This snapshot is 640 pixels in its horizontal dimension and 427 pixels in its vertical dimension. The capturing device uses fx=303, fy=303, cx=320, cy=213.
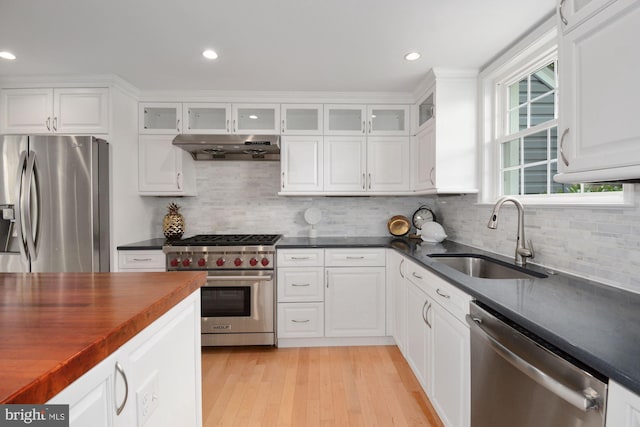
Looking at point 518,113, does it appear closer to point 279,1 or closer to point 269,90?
point 279,1

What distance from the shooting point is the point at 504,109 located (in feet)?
7.65

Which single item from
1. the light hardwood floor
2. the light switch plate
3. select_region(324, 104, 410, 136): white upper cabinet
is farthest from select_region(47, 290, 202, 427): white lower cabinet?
select_region(324, 104, 410, 136): white upper cabinet

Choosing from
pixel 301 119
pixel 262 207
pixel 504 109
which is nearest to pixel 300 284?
pixel 262 207

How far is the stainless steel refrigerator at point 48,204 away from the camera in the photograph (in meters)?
2.37

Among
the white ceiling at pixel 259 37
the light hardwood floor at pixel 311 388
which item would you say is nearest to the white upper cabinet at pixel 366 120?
the white ceiling at pixel 259 37

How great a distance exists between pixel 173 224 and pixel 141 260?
1.69 feet

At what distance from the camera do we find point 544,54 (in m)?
1.91

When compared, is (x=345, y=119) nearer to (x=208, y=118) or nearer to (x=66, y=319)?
(x=208, y=118)

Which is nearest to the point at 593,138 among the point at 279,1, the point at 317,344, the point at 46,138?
the point at 279,1

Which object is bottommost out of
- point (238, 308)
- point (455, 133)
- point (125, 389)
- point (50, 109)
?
point (238, 308)

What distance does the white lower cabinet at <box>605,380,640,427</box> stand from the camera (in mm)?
671

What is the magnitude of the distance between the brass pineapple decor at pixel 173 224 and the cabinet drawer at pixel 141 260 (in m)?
0.42

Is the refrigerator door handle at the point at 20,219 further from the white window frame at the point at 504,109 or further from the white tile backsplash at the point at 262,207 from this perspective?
the white window frame at the point at 504,109

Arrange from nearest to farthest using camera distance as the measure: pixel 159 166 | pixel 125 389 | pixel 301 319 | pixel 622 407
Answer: pixel 622 407 < pixel 125 389 < pixel 301 319 < pixel 159 166
